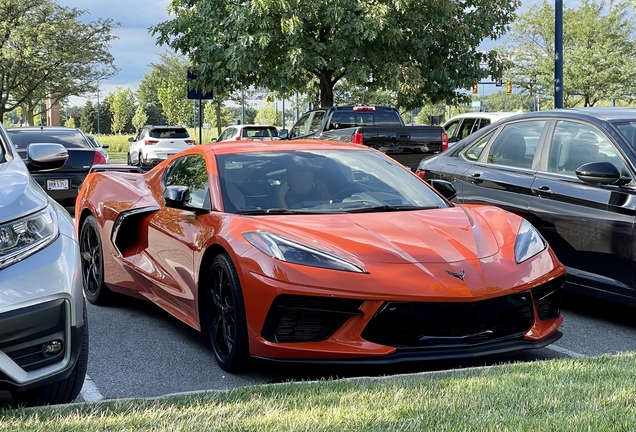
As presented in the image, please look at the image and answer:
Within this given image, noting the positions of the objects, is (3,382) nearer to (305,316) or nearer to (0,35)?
(305,316)

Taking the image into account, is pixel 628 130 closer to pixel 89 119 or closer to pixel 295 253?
pixel 295 253

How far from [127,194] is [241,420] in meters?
3.73

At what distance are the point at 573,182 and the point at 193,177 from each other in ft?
9.55

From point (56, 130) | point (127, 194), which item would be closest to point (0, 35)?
point (56, 130)

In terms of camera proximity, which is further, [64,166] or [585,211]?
[64,166]

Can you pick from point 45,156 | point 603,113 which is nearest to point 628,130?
point 603,113

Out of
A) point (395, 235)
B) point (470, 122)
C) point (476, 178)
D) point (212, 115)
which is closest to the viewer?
point (395, 235)

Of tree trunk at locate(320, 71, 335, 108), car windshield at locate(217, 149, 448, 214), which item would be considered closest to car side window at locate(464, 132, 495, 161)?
car windshield at locate(217, 149, 448, 214)

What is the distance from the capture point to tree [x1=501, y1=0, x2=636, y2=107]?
4347 centimetres

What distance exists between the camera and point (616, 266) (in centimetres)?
594

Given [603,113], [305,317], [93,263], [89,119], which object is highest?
[603,113]

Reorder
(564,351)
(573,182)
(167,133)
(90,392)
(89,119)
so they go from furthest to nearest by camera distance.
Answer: (89,119)
(167,133)
(573,182)
(564,351)
(90,392)

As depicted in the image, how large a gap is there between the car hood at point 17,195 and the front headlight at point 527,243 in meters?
2.68

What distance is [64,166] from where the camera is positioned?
13305 mm
